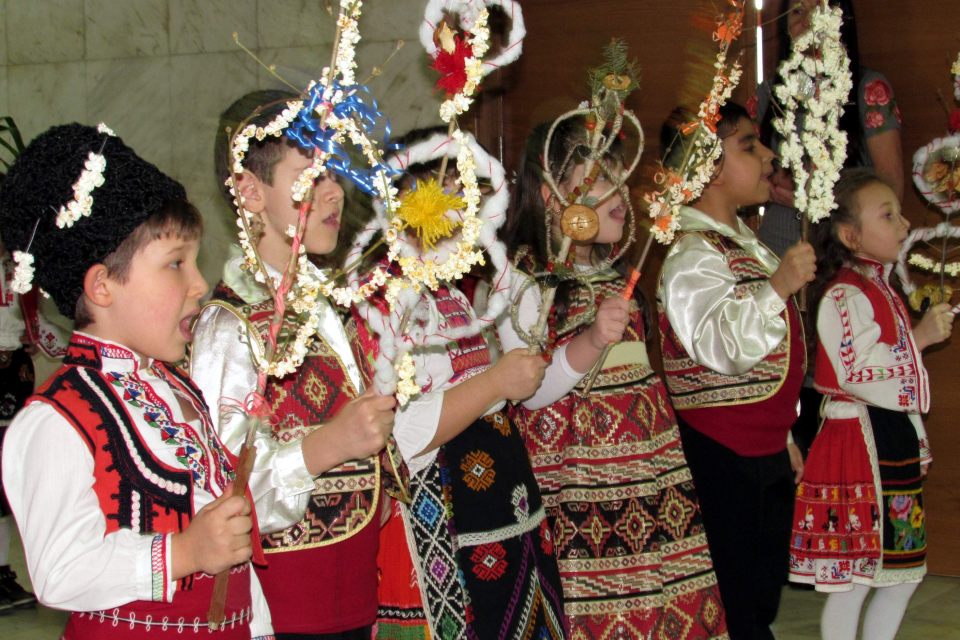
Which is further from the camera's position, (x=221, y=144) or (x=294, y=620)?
(x=221, y=144)

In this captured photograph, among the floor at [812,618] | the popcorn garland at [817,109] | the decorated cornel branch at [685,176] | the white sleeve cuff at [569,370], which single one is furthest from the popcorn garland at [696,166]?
the floor at [812,618]

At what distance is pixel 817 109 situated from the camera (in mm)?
2492

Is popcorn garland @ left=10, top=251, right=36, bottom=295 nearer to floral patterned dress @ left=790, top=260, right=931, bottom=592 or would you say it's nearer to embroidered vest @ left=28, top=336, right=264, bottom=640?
embroidered vest @ left=28, top=336, right=264, bottom=640

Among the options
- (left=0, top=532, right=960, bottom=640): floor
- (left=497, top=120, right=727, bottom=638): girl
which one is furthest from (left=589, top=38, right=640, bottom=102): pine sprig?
(left=0, top=532, right=960, bottom=640): floor

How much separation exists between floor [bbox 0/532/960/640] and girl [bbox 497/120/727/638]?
1.09m

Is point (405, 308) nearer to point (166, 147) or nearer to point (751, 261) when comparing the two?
point (751, 261)

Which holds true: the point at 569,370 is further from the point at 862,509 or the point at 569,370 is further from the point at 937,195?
the point at 937,195

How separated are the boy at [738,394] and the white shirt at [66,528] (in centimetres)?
155

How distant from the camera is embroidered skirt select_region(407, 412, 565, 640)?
1.69m

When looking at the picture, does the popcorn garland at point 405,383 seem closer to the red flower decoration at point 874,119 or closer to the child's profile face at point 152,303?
the child's profile face at point 152,303

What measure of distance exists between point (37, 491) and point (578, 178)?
1392 mm

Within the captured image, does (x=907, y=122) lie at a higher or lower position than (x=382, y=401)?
higher

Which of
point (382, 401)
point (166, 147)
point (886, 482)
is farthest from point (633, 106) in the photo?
point (382, 401)

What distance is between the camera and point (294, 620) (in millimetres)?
1509
